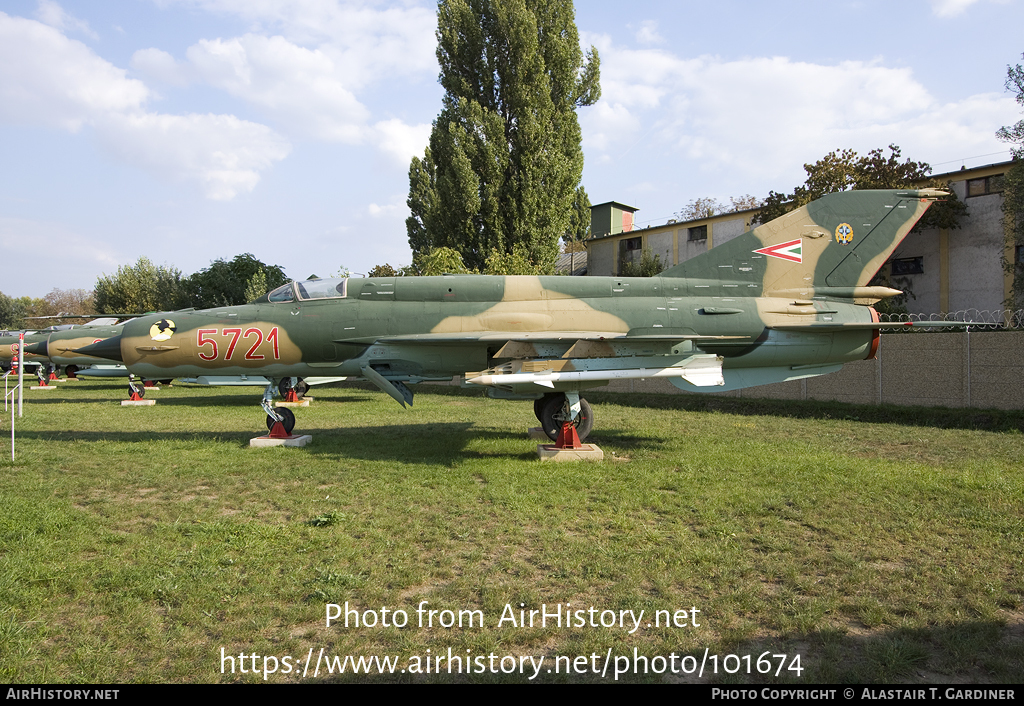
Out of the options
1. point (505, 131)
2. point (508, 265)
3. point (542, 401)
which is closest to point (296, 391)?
point (508, 265)

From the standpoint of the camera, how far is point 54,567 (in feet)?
14.7

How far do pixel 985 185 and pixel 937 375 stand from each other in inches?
594

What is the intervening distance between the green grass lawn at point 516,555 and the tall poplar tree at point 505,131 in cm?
2018

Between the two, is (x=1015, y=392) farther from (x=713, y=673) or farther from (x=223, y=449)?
(x=223, y=449)

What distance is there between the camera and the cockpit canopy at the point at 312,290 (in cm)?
1005

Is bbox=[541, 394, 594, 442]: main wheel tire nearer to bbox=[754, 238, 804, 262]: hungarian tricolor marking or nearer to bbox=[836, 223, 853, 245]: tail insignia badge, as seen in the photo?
bbox=[754, 238, 804, 262]: hungarian tricolor marking

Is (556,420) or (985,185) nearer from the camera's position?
(556,420)

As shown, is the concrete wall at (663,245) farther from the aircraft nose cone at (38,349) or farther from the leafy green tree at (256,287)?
the aircraft nose cone at (38,349)

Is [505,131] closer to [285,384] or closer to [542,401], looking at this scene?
[285,384]

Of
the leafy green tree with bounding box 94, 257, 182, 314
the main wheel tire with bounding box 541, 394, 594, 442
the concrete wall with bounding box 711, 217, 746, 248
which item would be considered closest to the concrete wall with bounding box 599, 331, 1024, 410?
the main wheel tire with bounding box 541, 394, 594, 442

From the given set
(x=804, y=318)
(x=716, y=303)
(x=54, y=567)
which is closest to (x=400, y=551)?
(x=54, y=567)

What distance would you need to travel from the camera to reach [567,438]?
9203mm

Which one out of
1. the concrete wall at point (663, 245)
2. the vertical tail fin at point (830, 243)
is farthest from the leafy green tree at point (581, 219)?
the vertical tail fin at point (830, 243)

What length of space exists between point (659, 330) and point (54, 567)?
814 centimetres
